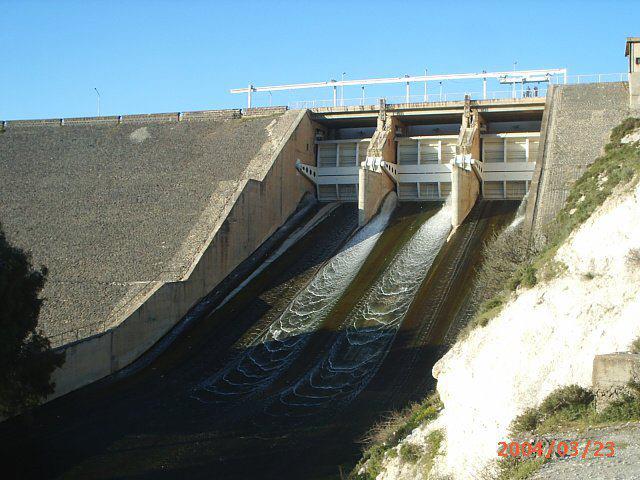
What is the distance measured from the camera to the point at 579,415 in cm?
996

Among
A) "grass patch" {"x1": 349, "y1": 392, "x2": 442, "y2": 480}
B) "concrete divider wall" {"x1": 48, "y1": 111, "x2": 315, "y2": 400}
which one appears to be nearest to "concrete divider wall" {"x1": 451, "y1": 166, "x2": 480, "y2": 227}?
"concrete divider wall" {"x1": 48, "y1": 111, "x2": 315, "y2": 400}

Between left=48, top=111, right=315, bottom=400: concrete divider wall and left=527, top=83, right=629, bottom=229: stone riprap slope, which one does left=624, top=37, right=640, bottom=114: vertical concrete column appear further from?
left=48, top=111, right=315, bottom=400: concrete divider wall

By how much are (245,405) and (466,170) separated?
16.0 meters

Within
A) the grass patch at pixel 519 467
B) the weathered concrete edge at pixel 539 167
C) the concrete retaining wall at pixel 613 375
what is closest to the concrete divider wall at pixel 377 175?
the weathered concrete edge at pixel 539 167

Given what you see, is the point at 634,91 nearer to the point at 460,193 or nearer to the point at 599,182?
the point at 460,193

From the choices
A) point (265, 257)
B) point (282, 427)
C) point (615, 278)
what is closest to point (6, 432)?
point (282, 427)

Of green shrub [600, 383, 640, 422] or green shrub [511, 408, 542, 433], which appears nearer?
green shrub [600, 383, 640, 422]

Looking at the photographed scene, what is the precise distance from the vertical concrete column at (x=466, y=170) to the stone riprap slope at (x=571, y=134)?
10.9ft

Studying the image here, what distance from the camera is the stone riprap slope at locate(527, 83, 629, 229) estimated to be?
27.3 meters

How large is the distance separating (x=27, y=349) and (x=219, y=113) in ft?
74.2

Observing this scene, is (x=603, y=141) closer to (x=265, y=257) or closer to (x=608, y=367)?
(x=265, y=257)

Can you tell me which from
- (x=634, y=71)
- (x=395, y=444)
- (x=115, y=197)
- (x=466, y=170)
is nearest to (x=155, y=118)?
(x=115, y=197)

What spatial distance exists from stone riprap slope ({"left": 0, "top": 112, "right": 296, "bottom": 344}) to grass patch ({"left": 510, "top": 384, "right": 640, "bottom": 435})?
54.2 feet

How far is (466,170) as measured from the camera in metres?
33.1
